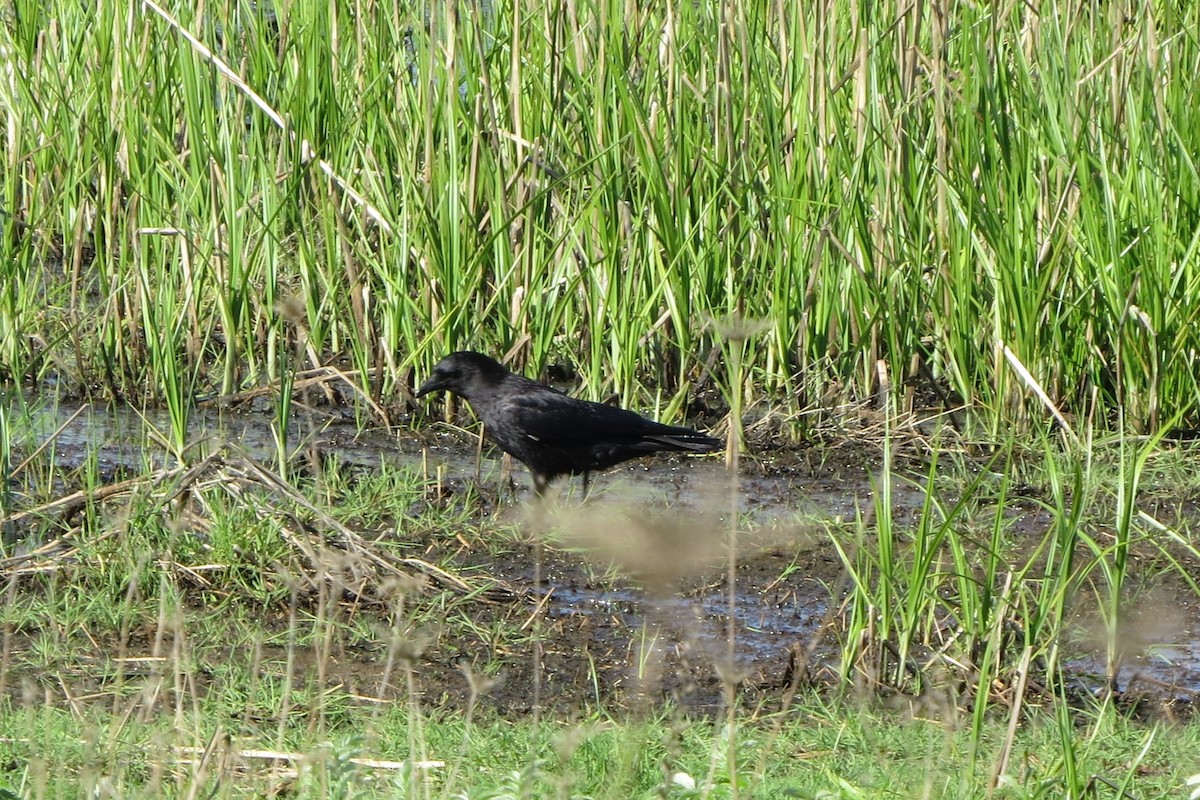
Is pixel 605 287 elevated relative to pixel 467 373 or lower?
elevated

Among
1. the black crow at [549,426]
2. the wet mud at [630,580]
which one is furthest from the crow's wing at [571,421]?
the wet mud at [630,580]

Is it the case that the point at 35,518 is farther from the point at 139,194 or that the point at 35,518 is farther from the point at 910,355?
the point at 910,355

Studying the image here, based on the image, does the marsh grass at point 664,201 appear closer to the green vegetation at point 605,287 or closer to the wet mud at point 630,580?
the green vegetation at point 605,287

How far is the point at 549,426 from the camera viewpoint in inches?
180

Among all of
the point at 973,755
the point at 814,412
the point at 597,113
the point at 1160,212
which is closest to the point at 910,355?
the point at 814,412

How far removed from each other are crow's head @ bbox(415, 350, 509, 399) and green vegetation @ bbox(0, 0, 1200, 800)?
163 millimetres

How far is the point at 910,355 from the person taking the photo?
204 inches

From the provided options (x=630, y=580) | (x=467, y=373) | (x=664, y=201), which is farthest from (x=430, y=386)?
(x=630, y=580)

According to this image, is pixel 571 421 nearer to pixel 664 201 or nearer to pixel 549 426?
pixel 549 426

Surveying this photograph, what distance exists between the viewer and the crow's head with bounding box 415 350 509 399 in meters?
4.71

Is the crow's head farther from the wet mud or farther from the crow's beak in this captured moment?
the wet mud

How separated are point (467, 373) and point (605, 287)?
524mm

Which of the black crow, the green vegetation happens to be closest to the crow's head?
the black crow

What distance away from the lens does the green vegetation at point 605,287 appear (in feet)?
12.3
